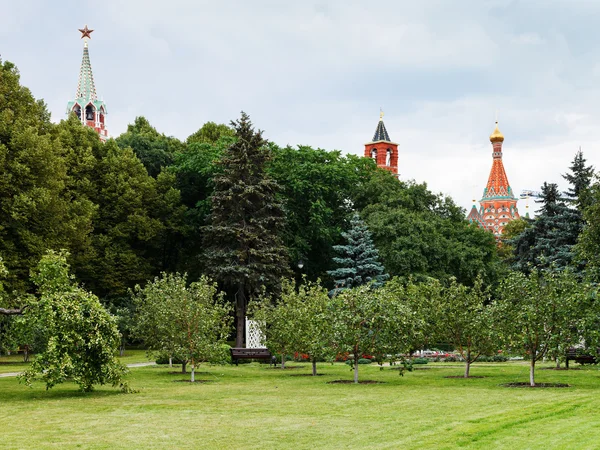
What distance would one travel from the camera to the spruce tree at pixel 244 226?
130ft

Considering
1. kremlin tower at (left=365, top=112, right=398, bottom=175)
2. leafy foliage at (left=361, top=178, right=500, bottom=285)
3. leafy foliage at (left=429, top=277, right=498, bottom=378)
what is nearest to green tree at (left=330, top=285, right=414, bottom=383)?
leafy foliage at (left=429, top=277, right=498, bottom=378)

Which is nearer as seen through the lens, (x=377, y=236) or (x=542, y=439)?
→ (x=542, y=439)

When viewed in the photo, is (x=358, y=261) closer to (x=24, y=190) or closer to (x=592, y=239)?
(x=592, y=239)

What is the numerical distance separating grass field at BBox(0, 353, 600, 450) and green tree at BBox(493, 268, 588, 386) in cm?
127

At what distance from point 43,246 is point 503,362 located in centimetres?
2074

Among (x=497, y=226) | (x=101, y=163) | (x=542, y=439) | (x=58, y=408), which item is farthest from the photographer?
(x=497, y=226)

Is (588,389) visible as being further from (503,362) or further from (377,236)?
→ (377,236)

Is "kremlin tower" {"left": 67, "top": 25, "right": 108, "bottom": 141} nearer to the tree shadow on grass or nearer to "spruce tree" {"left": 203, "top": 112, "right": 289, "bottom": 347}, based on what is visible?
"spruce tree" {"left": 203, "top": 112, "right": 289, "bottom": 347}

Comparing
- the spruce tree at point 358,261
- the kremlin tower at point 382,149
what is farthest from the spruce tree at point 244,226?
the kremlin tower at point 382,149

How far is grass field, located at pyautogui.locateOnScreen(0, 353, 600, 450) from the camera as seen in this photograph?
1145 cm

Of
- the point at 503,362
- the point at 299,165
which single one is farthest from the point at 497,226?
the point at 503,362

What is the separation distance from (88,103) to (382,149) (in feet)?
141

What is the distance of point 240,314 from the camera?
39.8 metres

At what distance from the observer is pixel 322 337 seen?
23438 millimetres
